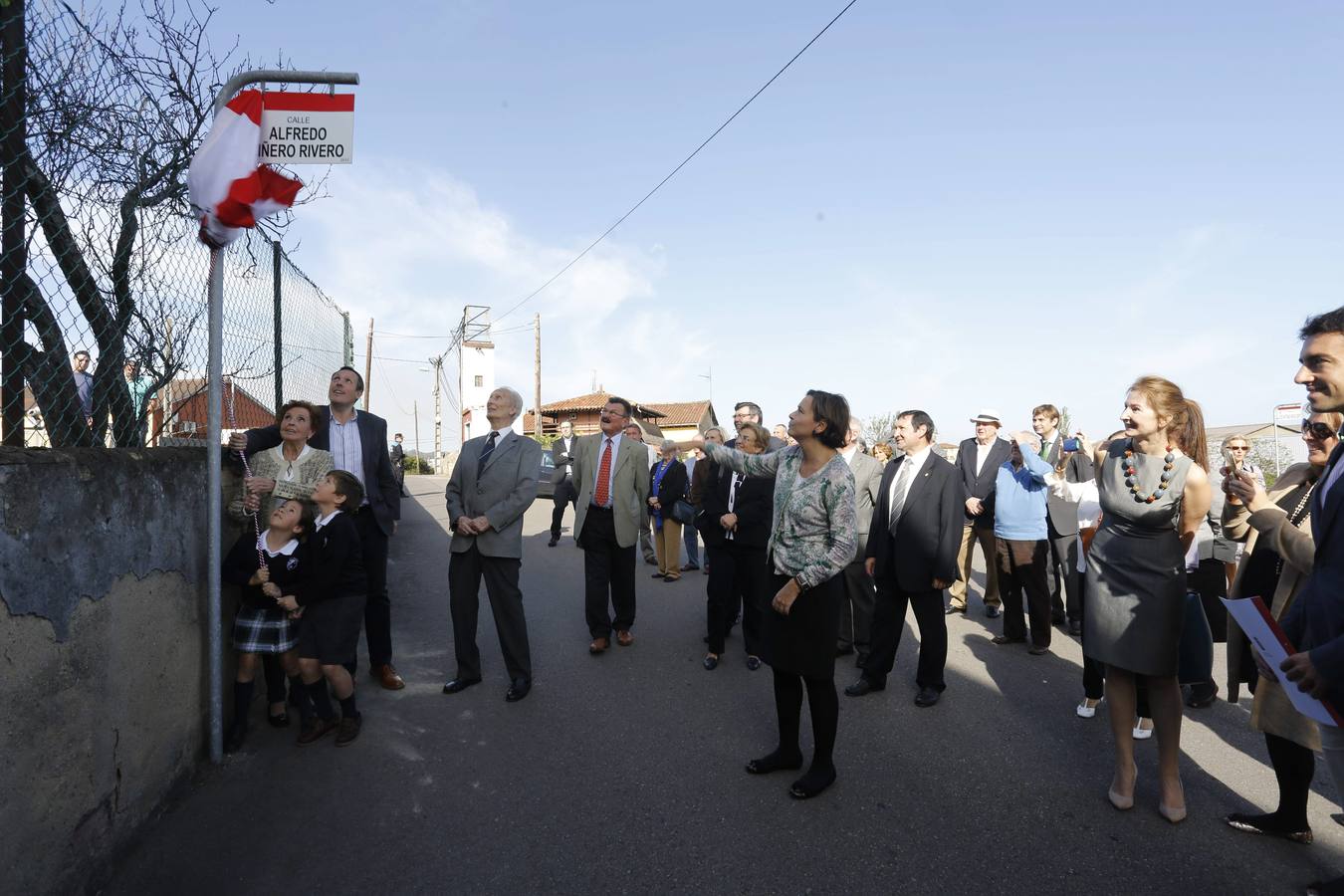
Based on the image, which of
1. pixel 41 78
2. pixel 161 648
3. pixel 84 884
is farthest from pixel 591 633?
pixel 41 78

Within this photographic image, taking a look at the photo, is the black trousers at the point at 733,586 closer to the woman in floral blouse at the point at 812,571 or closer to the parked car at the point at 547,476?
the woman in floral blouse at the point at 812,571

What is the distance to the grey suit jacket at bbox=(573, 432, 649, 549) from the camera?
572cm

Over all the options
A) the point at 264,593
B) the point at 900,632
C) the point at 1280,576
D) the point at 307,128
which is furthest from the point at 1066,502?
the point at 307,128

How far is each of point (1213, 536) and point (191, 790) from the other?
6.68 m

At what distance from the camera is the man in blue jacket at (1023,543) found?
5766 millimetres

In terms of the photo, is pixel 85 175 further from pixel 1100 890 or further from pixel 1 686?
pixel 1100 890

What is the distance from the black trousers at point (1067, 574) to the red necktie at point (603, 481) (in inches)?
145

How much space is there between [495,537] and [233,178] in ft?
8.09

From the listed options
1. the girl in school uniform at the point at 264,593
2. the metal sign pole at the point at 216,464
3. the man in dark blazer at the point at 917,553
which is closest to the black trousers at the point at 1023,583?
the man in dark blazer at the point at 917,553

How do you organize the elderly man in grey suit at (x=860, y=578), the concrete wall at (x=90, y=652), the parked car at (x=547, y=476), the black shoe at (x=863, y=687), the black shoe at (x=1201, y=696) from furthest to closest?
the parked car at (x=547, y=476)
the elderly man in grey suit at (x=860, y=578)
the black shoe at (x=863, y=687)
the black shoe at (x=1201, y=696)
the concrete wall at (x=90, y=652)

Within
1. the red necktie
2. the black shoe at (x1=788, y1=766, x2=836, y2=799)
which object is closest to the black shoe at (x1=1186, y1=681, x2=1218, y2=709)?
the black shoe at (x1=788, y1=766, x2=836, y2=799)

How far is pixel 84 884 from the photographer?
2525mm

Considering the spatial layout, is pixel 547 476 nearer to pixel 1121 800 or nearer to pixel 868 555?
pixel 868 555

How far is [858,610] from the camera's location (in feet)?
18.4
